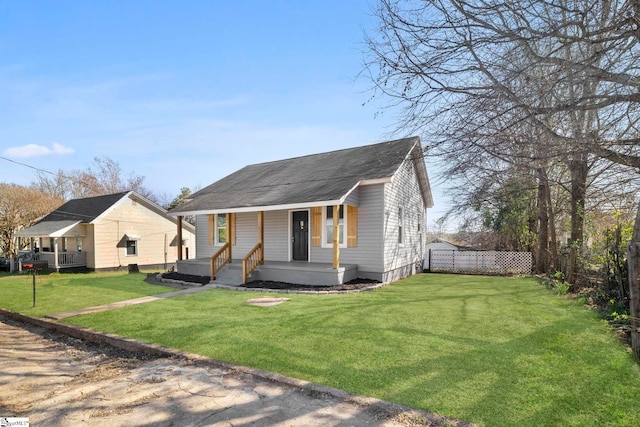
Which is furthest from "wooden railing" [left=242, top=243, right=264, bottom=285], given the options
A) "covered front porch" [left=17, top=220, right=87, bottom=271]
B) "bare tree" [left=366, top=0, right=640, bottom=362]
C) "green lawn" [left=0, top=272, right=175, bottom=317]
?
"covered front porch" [left=17, top=220, right=87, bottom=271]

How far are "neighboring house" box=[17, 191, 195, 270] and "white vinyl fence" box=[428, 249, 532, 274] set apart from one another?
1641 centimetres

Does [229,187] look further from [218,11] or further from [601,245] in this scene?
[601,245]

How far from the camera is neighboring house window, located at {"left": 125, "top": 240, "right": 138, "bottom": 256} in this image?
19.8m

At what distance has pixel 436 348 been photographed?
4516 mm

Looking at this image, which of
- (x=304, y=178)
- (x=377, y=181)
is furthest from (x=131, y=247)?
(x=377, y=181)

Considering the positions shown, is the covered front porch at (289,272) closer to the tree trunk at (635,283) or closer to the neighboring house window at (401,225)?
the neighboring house window at (401,225)

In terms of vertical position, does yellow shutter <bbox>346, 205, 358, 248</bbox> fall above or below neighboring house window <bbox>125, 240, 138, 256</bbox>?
above

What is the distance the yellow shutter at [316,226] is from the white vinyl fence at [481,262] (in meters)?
6.87

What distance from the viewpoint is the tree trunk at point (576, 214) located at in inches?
375

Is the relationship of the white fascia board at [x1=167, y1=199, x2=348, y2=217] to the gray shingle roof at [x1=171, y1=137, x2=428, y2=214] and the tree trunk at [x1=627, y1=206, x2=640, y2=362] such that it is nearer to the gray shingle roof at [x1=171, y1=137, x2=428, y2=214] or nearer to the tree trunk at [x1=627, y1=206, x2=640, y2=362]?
the gray shingle roof at [x1=171, y1=137, x2=428, y2=214]

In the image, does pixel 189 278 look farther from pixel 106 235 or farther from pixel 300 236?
pixel 106 235

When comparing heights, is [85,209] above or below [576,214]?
above

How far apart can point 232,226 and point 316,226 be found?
420 cm

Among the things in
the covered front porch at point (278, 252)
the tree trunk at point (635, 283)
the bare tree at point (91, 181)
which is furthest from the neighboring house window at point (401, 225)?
the bare tree at point (91, 181)
